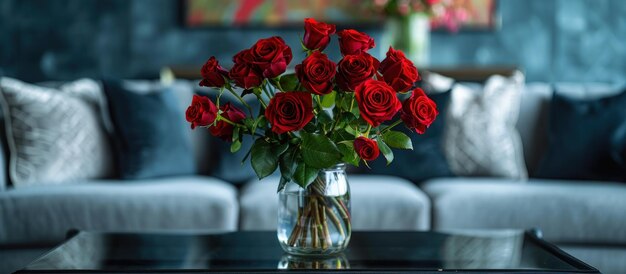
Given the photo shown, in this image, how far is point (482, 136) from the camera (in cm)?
341

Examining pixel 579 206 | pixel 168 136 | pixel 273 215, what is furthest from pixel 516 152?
pixel 168 136

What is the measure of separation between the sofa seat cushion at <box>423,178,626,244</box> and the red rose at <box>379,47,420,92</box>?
1305 millimetres

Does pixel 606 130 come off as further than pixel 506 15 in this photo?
No

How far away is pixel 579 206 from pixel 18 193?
1969 millimetres

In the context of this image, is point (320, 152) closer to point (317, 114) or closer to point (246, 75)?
point (317, 114)

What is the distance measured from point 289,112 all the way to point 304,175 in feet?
0.50

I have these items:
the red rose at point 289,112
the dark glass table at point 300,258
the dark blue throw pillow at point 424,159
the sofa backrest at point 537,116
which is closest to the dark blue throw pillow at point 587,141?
the sofa backrest at point 537,116

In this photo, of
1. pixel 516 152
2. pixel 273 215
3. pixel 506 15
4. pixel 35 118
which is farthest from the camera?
pixel 506 15

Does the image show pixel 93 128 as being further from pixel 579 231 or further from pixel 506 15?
pixel 506 15

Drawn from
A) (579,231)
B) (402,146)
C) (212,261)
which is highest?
(402,146)

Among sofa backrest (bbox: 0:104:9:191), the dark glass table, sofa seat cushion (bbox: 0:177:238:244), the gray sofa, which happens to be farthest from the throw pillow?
sofa backrest (bbox: 0:104:9:191)

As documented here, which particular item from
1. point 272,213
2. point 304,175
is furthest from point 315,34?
point 272,213

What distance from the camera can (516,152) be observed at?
3506 mm

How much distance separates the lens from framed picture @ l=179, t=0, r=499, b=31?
486cm
